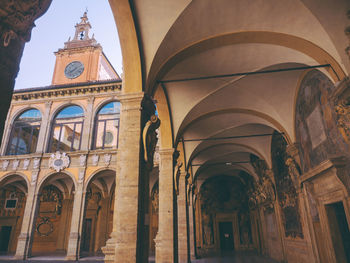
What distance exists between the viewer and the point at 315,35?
534 cm

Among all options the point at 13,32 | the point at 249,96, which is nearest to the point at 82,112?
the point at 249,96

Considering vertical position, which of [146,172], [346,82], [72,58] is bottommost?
[146,172]

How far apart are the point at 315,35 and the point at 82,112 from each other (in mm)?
13609

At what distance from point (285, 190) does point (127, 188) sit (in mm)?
7854

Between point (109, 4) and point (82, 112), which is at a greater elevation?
point (82, 112)

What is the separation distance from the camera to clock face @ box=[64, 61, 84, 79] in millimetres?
18719

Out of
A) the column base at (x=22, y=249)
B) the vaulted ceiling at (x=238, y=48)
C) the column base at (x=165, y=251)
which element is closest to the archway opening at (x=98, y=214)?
the column base at (x=22, y=249)

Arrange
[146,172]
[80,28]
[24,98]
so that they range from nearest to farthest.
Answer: [146,172] → [24,98] → [80,28]

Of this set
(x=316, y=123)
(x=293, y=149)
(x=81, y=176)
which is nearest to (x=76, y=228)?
(x=81, y=176)

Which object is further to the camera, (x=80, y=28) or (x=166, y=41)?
(x=80, y=28)

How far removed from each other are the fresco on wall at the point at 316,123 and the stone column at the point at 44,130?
44.5 feet

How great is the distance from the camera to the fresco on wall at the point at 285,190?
9.01m

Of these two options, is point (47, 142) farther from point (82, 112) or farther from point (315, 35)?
point (315, 35)

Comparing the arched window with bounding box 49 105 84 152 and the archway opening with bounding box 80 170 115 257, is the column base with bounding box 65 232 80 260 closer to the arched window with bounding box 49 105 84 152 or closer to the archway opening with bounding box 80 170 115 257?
the archway opening with bounding box 80 170 115 257
